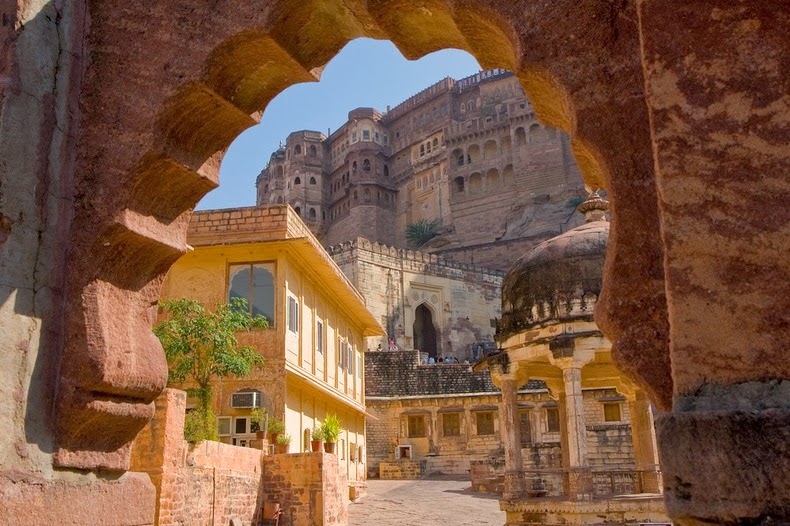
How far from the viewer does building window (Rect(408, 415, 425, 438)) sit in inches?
1108

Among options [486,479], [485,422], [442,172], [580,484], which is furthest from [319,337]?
[442,172]

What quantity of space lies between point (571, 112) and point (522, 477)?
34.9 ft

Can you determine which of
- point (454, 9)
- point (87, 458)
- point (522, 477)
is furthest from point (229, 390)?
point (454, 9)

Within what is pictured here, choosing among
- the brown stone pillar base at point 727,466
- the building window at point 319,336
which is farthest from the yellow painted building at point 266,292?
the brown stone pillar base at point 727,466

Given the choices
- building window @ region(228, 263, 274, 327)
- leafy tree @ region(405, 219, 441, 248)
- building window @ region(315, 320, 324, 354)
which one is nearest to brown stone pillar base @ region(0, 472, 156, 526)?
building window @ region(228, 263, 274, 327)

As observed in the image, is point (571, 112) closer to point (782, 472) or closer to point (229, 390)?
point (782, 472)

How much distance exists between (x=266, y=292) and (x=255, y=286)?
327 mm

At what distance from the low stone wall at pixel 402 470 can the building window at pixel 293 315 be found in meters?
10.3

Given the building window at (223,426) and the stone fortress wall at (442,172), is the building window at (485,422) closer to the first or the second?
the building window at (223,426)

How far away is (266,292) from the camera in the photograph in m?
16.6

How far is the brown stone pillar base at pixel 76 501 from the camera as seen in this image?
2822 mm

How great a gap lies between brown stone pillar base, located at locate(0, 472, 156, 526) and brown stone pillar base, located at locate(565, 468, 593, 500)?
9.24 metres

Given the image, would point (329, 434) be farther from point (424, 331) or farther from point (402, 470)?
point (424, 331)

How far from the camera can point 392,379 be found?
1187 inches
